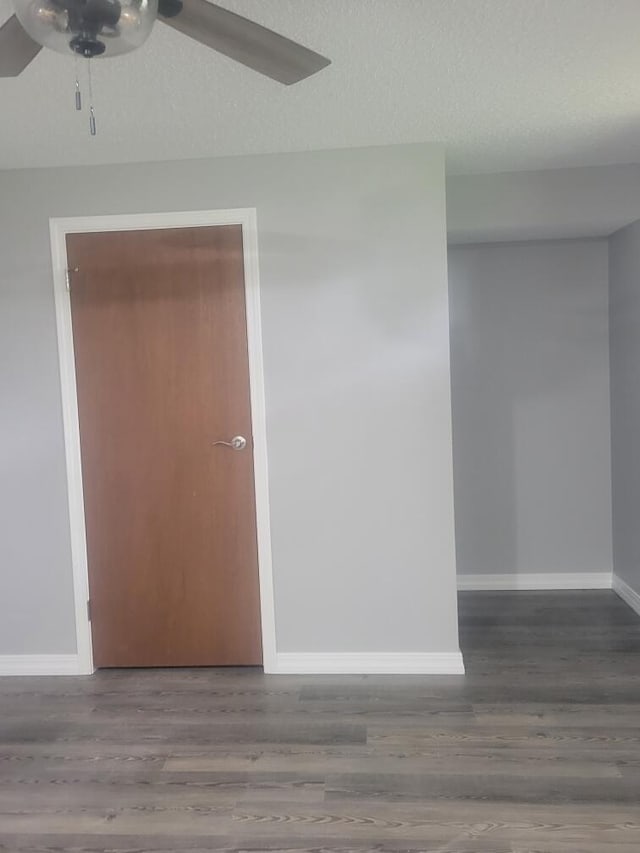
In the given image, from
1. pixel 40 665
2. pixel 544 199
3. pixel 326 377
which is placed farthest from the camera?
pixel 544 199

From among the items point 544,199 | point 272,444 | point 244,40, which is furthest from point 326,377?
point 244,40

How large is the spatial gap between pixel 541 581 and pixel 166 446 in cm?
240

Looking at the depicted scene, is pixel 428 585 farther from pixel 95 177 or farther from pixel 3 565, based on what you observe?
pixel 95 177

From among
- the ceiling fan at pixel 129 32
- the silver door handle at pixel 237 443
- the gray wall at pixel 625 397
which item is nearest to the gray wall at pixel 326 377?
the silver door handle at pixel 237 443

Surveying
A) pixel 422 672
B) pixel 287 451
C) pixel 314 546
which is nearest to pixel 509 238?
pixel 287 451

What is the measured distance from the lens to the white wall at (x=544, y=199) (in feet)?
11.0

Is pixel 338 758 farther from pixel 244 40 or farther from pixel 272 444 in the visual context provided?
pixel 244 40

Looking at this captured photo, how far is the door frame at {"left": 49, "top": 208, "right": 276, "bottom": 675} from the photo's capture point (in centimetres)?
299

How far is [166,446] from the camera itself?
3098 millimetres

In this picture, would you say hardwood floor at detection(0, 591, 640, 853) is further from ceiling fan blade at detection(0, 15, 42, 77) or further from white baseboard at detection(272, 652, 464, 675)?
ceiling fan blade at detection(0, 15, 42, 77)

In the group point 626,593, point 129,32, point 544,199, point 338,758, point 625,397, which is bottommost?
point 338,758

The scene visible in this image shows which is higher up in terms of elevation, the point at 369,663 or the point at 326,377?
the point at 326,377

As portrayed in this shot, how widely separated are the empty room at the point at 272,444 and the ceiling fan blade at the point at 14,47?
0.71 m

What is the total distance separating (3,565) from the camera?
10.4 ft
